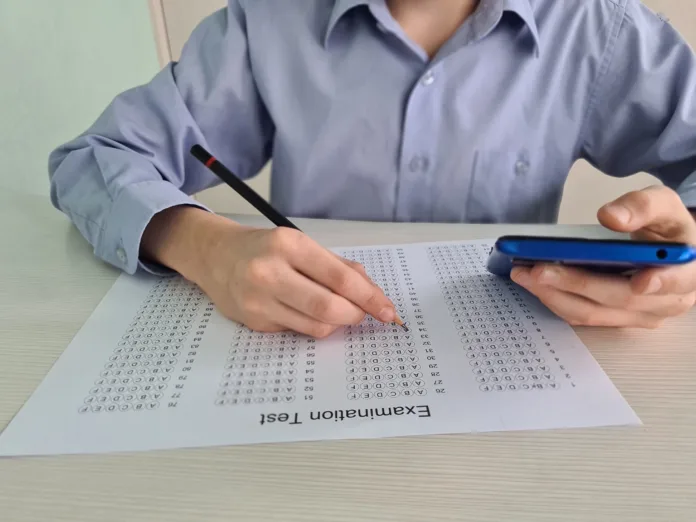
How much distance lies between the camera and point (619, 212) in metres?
0.35

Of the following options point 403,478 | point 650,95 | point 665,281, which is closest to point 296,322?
point 403,478

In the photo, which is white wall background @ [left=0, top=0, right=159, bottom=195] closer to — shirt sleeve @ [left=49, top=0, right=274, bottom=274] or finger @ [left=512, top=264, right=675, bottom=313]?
shirt sleeve @ [left=49, top=0, right=274, bottom=274]

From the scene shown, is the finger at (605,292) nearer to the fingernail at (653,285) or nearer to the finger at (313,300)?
the fingernail at (653,285)

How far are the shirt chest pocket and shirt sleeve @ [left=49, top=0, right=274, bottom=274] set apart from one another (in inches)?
10.7

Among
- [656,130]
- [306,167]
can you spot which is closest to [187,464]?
[306,167]

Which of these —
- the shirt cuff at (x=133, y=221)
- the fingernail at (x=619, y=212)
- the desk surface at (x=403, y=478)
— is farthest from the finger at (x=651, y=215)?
the shirt cuff at (x=133, y=221)

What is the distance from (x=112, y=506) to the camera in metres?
0.25

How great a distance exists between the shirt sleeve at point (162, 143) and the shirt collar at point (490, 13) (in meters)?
0.12

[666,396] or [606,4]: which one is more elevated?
[606,4]

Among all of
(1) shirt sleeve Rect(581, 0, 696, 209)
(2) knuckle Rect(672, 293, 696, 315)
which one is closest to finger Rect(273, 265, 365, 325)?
(2) knuckle Rect(672, 293, 696, 315)

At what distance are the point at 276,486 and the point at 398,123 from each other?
45cm

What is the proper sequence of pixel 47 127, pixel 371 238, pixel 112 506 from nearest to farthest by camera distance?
1. pixel 112 506
2. pixel 371 238
3. pixel 47 127

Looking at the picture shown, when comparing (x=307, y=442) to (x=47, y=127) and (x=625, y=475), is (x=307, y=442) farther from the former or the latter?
(x=47, y=127)

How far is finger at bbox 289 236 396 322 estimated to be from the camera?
0.37m
